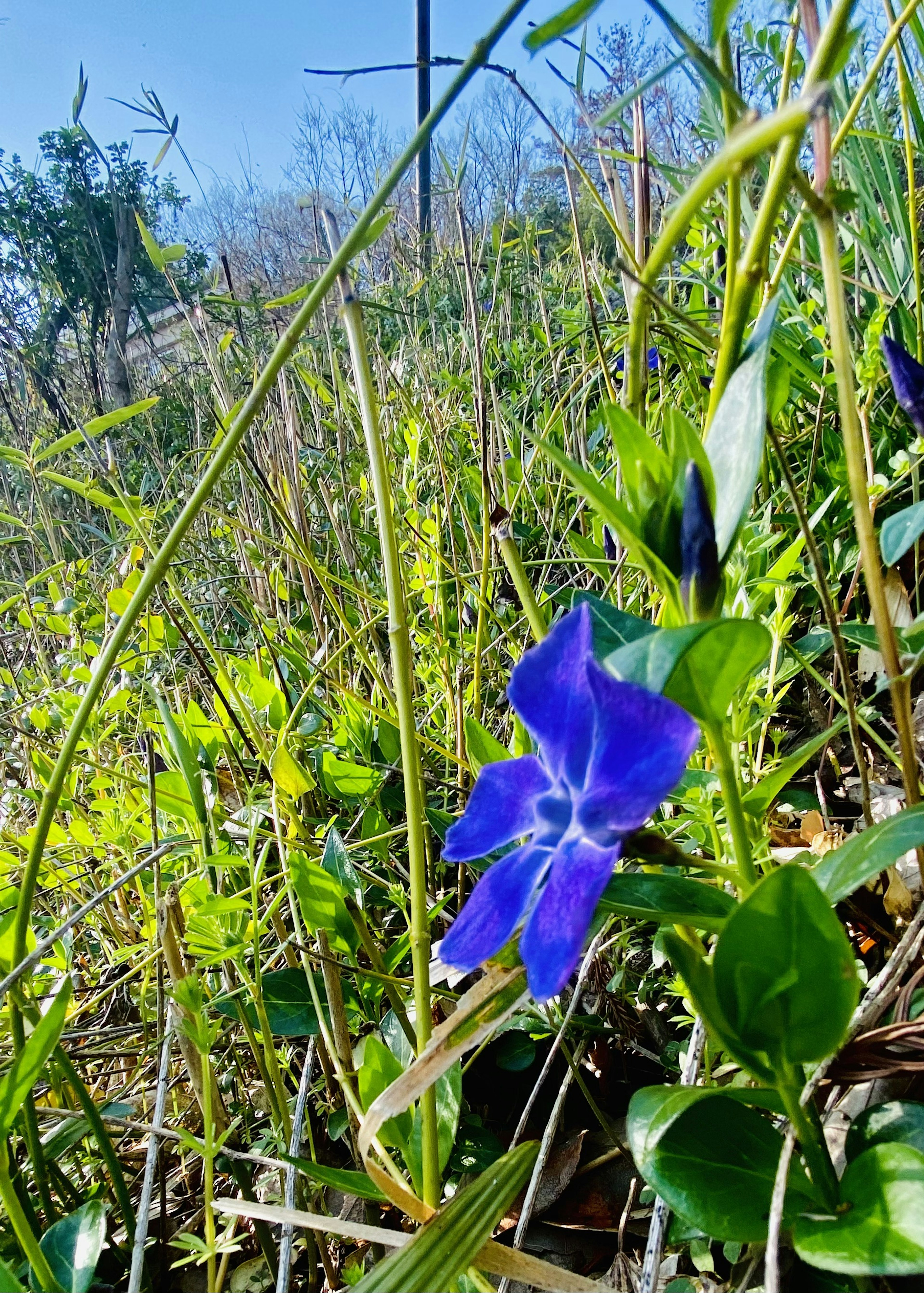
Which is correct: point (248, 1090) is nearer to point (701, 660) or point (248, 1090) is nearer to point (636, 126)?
point (701, 660)

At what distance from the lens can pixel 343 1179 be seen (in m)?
0.49

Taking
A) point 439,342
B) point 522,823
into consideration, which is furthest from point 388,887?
point 439,342

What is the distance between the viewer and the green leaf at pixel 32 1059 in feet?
1.37

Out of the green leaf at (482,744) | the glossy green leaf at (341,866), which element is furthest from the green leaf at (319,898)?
the green leaf at (482,744)

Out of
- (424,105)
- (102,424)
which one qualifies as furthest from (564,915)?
(424,105)

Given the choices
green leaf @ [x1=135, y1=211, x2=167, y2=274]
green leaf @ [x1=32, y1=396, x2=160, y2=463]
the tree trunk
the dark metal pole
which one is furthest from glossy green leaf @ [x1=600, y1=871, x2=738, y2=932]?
the dark metal pole

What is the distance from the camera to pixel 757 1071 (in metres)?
0.39

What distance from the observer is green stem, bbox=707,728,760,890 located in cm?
37

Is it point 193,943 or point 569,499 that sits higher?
point 569,499

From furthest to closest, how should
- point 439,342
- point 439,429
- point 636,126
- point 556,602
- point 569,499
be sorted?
point 439,342
point 569,499
point 439,429
point 556,602
point 636,126

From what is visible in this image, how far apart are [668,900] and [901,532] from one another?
0.23 meters

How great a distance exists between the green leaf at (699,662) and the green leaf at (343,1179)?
336 millimetres

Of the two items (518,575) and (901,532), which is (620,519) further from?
(901,532)

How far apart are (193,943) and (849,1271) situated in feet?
1.68
